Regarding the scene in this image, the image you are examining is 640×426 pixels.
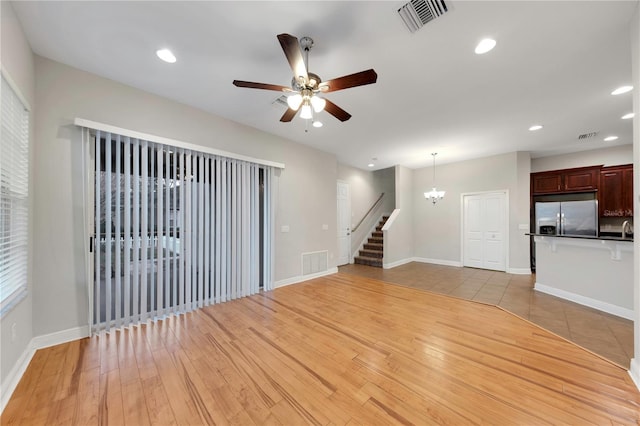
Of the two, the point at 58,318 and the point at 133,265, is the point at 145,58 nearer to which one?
the point at 133,265

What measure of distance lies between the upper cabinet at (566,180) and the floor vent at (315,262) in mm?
5673

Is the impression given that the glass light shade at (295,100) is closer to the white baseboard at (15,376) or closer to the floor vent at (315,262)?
the white baseboard at (15,376)

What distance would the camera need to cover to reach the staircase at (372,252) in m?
6.76

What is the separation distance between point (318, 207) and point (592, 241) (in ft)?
14.9

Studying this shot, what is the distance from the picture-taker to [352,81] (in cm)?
203

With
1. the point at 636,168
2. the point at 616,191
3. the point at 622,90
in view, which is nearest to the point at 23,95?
the point at 636,168

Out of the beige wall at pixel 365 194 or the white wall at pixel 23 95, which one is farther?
the beige wall at pixel 365 194

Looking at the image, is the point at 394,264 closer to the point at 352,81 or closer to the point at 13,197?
the point at 352,81

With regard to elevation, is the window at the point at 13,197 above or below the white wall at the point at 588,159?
below

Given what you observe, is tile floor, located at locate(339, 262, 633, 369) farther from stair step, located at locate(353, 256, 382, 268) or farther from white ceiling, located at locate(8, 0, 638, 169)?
white ceiling, located at locate(8, 0, 638, 169)

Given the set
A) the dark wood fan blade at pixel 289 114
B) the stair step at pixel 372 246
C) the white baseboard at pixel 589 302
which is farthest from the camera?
the stair step at pixel 372 246

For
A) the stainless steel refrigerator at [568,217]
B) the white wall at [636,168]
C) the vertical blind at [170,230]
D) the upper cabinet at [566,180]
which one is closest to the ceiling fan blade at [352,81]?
the white wall at [636,168]

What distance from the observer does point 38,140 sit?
8.07ft

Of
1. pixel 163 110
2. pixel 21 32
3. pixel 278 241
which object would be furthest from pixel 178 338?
pixel 21 32
